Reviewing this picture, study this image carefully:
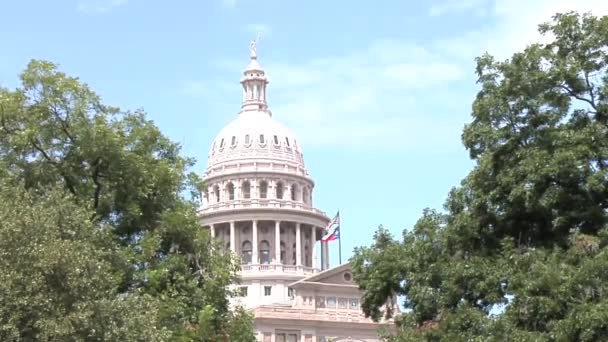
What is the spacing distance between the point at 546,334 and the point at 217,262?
43.5 ft

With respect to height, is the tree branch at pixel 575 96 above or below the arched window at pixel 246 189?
below

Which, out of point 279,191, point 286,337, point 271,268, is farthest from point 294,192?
point 286,337

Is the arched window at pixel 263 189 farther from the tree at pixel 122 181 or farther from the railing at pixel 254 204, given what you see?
the tree at pixel 122 181

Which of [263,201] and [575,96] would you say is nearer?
[575,96]

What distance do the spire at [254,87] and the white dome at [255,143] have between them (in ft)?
3.59

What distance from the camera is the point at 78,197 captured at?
34750 millimetres

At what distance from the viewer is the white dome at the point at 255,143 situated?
13700cm

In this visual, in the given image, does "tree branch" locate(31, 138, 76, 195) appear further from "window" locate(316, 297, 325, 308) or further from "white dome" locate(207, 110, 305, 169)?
"white dome" locate(207, 110, 305, 169)

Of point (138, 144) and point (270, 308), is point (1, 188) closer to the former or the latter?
point (138, 144)

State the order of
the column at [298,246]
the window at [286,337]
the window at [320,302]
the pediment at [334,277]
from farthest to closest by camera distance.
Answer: the column at [298,246] → the pediment at [334,277] → the window at [320,302] → the window at [286,337]

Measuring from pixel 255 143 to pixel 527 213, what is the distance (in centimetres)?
10794

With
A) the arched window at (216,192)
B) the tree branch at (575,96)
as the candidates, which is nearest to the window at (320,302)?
the arched window at (216,192)

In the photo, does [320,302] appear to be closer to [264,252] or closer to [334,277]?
[334,277]

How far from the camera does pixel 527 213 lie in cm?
3062
